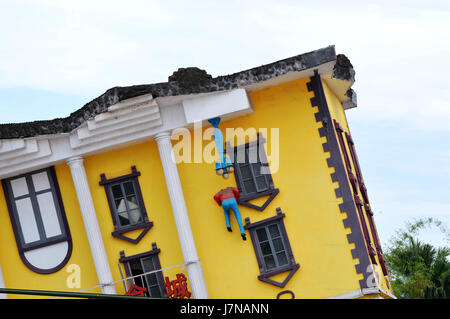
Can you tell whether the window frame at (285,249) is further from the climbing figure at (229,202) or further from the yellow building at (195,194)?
the climbing figure at (229,202)

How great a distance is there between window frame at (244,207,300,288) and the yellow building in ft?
0.11

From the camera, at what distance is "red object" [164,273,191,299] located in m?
20.7

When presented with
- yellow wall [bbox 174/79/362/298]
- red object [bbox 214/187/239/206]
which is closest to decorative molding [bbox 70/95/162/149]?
yellow wall [bbox 174/79/362/298]

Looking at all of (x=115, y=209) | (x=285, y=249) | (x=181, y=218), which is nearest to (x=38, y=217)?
(x=115, y=209)

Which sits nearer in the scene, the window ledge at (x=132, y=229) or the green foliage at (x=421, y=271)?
the window ledge at (x=132, y=229)

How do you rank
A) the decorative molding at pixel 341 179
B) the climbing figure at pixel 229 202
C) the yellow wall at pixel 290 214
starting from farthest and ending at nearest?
the climbing figure at pixel 229 202 < the yellow wall at pixel 290 214 < the decorative molding at pixel 341 179

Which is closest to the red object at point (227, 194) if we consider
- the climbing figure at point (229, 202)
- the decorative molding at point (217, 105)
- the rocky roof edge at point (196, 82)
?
the climbing figure at point (229, 202)

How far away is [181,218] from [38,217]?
3948mm

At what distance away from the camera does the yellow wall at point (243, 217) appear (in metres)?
20.3

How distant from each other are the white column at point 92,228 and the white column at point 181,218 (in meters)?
1.99

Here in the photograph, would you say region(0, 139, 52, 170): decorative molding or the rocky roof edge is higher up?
the rocky roof edge

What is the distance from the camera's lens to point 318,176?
67.3 ft

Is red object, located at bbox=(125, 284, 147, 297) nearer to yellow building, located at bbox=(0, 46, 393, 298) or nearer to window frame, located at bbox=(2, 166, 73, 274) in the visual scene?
yellow building, located at bbox=(0, 46, 393, 298)

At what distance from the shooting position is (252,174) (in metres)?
20.9
